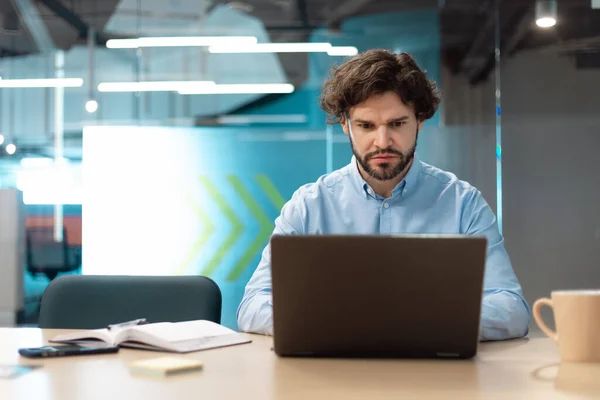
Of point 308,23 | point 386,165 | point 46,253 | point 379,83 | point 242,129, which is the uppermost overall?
point 308,23

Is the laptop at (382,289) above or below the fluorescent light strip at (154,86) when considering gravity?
below

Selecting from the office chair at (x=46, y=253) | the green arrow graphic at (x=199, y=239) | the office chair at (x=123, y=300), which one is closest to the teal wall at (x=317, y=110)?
the green arrow graphic at (x=199, y=239)

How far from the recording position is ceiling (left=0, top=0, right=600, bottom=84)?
16.8ft

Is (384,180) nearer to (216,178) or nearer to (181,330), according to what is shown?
(181,330)

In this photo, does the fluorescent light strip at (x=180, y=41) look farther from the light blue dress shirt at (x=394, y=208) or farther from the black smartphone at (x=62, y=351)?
the black smartphone at (x=62, y=351)

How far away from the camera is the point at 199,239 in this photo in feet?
16.6

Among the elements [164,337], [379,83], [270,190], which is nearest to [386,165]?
A: [379,83]

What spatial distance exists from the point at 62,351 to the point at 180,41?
396 centimetres

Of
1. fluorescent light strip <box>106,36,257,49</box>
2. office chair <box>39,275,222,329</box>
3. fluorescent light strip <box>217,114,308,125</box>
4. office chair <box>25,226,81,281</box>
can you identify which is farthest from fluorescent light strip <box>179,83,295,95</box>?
office chair <box>39,275,222,329</box>

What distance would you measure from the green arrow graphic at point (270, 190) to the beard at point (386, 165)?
2696 mm

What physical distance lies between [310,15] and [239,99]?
2.45 ft

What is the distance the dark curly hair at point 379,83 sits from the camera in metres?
2.37

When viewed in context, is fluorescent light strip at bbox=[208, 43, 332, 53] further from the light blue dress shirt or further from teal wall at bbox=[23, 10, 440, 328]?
the light blue dress shirt

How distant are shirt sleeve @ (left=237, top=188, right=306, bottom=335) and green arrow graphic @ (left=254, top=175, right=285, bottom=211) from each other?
256 centimetres
